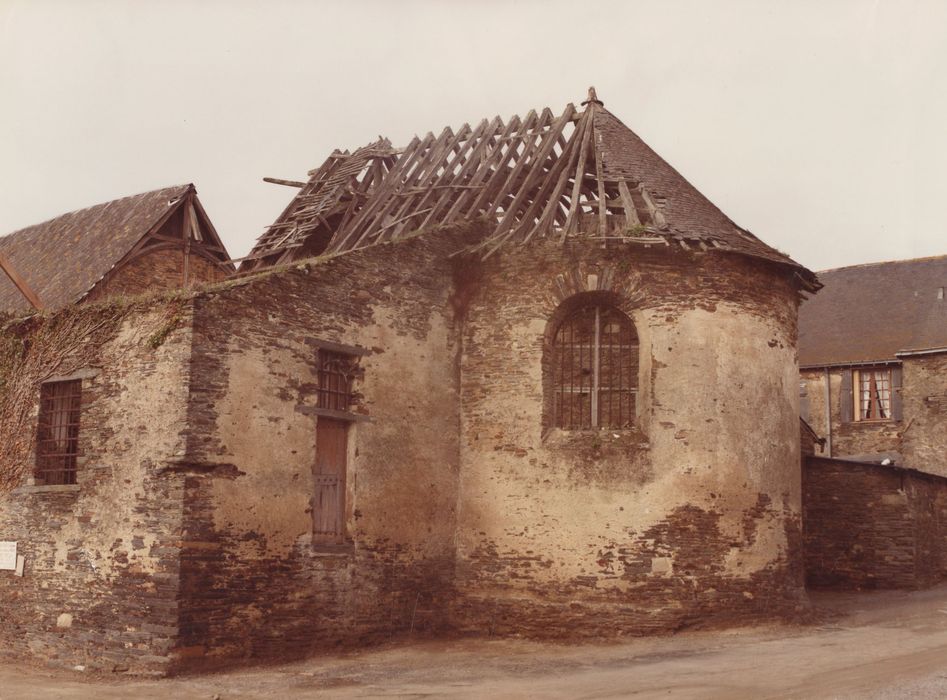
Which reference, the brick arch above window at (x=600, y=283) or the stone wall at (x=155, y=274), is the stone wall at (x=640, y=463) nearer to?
the brick arch above window at (x=600, y=283)

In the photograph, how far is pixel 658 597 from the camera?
1501cm

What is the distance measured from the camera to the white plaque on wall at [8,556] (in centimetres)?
1463

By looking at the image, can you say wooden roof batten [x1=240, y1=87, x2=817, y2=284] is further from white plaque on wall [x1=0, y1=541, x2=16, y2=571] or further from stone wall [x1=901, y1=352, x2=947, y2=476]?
stone wall [x1=901, y1=352, x2=947, y2=476]

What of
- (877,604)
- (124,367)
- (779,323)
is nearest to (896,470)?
(877,604)

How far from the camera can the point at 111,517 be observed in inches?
530

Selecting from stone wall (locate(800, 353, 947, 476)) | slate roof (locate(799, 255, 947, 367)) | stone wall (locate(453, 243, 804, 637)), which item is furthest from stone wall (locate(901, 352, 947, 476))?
stone wall (locate(453, 243, 804, 637))

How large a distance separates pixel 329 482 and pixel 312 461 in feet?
1.75

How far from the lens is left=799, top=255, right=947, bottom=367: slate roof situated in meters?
29.5

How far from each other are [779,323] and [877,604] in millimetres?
5714

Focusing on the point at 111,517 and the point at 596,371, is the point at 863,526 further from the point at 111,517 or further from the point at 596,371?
the point at 111,517

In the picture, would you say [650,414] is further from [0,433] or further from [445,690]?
[0,433]

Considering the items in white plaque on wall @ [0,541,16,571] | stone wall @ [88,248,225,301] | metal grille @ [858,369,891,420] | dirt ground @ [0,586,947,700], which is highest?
stone wall @ [88,248,225,301]

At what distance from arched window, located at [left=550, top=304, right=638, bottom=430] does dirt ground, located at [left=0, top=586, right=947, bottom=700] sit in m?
3.36

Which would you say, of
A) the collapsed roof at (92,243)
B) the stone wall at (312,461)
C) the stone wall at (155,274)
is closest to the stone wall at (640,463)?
the stone wall at (312,461)
